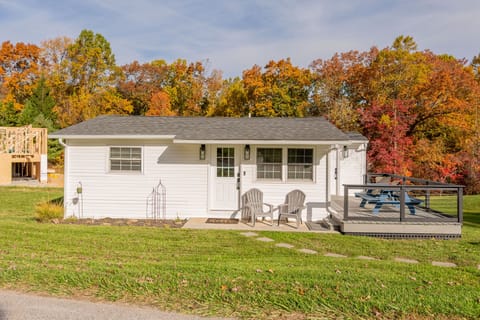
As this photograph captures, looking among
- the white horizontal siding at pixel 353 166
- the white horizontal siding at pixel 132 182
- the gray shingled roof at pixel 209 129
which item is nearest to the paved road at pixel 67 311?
the gray shingled roof at pixel 209 129

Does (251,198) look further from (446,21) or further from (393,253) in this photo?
(446,21)

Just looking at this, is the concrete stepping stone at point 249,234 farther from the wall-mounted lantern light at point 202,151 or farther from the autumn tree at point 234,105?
the autumn tree at point 234,105

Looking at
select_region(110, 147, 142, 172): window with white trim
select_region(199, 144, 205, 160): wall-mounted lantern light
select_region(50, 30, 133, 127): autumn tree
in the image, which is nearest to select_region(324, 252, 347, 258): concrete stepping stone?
select_region(199, 144, 205, 160): wall-mounted lantern light

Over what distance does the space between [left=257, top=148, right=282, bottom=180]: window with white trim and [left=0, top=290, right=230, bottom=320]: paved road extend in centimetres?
700

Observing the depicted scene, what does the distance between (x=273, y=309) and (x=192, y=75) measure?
31.1 meters

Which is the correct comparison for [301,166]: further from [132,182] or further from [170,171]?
[132,182]

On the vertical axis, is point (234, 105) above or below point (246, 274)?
above

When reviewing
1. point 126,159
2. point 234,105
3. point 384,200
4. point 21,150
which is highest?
point 234,105

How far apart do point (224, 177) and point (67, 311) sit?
7140 mm

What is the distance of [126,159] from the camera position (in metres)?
10.7

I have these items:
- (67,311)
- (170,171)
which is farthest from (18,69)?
(67,311)

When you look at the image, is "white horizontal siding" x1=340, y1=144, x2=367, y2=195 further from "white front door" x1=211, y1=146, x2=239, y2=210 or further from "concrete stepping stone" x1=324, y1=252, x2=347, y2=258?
"concrete stepping stone" x1=324, y1=252, x2=347, y2=258

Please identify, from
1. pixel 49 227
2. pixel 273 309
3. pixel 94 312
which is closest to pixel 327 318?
pixel 273 309

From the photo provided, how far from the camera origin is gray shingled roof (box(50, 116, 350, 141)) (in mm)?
10164
